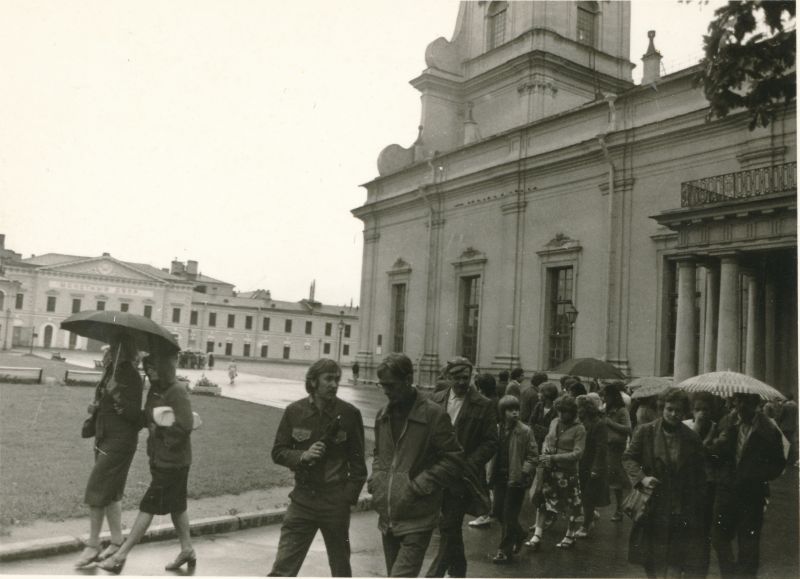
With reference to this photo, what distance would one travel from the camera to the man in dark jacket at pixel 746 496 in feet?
20.0

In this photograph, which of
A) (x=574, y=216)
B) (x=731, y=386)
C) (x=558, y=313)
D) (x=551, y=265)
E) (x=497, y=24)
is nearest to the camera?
(x=731, y=386)

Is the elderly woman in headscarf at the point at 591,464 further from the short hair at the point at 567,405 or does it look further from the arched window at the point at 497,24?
the arched window at the point at 497,24

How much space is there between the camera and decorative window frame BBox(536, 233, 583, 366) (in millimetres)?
23547

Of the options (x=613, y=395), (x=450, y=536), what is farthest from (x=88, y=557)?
(x=613, y=395)

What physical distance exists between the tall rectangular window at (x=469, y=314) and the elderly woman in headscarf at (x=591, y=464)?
20502 mm

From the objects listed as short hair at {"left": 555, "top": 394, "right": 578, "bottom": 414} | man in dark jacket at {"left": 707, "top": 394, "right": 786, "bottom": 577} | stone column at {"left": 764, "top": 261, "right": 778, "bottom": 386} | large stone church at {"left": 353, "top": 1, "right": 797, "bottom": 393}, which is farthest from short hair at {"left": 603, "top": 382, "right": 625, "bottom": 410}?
stone column at {"left": 764, "top": 261, "right": 778, "bottom": 386}

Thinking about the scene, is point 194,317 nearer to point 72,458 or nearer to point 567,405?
point 72,458

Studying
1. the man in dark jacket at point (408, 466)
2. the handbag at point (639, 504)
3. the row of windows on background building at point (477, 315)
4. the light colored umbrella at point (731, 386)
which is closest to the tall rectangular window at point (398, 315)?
the row of windows on background building at point (477, 315)

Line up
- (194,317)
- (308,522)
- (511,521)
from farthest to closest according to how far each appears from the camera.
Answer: (194,317) → (511,521) → (308,522)

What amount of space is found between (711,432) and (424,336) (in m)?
24.0

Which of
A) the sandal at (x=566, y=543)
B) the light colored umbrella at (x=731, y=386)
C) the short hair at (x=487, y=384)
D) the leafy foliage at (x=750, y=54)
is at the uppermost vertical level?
the leafy foliage at (x=750, y=54)

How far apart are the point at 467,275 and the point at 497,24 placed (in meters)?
11.0

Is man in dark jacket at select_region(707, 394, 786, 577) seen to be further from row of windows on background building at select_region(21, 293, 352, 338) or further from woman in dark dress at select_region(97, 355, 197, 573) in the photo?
row of windows on background building at select_region(21, 293, 352, 338)

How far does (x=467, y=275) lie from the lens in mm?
28719
